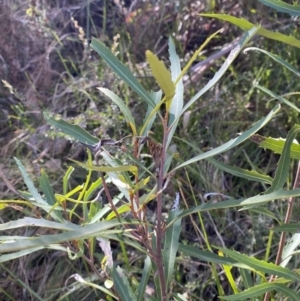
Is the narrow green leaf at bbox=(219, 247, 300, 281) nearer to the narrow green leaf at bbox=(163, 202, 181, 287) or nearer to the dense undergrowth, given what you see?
the narrow green leaf at bbox=(163, 202, 181, 287)

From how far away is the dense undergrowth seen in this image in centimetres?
148

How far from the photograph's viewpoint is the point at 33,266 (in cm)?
156

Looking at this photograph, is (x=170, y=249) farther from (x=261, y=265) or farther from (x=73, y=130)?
(x=73, y=130)

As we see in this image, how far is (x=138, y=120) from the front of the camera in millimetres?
1786

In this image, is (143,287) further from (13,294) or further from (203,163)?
(203,163)

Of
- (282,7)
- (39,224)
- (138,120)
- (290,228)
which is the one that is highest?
(282,7)

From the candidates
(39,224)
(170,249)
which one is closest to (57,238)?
(39,224)

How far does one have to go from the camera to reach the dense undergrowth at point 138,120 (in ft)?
4.86

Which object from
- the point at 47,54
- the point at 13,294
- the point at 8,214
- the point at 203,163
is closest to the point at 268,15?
the point at 203,163

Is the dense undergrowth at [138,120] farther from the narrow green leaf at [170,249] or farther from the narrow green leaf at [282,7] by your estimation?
the narrow green leaf at [282,7]

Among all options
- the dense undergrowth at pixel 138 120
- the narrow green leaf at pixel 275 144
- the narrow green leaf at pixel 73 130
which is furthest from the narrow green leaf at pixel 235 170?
the dense undergrowth at pixel 138 120

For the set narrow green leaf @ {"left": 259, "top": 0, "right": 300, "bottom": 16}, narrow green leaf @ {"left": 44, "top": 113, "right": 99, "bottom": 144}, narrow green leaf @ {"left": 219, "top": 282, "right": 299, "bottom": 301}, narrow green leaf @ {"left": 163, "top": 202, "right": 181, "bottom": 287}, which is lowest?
narrow green leaf @ {"left": 219, "top": 282, "right": 299, "bottom": 301}

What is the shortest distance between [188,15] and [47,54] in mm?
554

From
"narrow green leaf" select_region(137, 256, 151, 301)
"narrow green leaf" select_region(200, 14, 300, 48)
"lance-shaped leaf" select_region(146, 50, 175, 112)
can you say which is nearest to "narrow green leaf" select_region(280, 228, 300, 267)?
"narrow green leaf" select_region(137, 256, 151, 301)
